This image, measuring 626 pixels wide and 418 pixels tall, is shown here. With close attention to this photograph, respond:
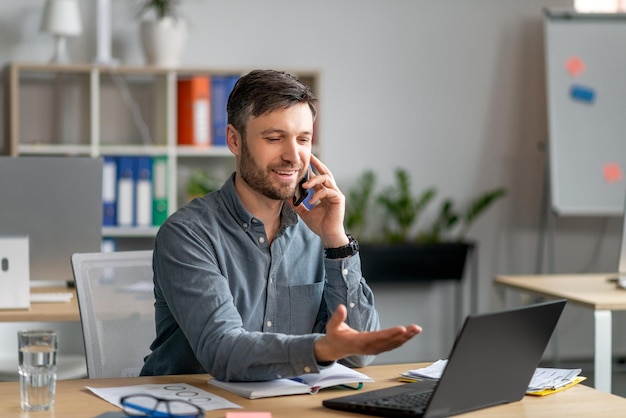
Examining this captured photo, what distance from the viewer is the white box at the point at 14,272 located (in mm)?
2689

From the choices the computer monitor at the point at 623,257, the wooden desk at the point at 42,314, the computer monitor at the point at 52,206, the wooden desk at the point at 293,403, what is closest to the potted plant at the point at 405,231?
the computer monitor at the point at 623,257

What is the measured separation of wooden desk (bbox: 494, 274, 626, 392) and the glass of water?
191 centimetres

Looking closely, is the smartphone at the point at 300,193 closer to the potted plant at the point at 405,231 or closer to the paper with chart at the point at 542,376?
the paper with chart at the point at 542,376

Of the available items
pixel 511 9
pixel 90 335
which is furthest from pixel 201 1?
pixel 90 335

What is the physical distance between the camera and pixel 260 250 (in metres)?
1.91

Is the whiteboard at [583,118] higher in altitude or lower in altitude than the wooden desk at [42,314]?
higher

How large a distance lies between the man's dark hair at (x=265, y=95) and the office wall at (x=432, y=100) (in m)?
2.89

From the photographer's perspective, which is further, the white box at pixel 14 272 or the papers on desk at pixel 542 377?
the white box at pixel 14 272

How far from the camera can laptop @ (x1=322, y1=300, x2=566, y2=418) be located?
4.59 feet

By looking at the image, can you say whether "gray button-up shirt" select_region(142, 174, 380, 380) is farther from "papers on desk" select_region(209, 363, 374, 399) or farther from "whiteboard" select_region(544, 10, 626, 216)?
"whiteboard" select_region(544, 10, 626, 216)

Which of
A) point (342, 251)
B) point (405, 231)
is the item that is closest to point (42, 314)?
point (342, 251)

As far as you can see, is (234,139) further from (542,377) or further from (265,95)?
(542,377)

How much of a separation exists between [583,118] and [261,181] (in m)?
3.37

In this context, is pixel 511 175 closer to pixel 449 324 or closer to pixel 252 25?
pixel 449 324
